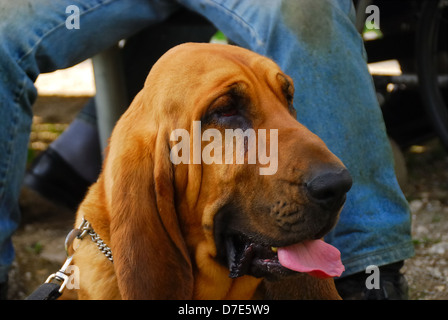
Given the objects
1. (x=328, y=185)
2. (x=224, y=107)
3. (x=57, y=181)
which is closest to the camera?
(x=328, y=185)

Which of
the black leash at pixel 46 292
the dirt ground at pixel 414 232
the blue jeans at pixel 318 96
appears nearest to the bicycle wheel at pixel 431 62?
the dirt ground at pixel 414 232

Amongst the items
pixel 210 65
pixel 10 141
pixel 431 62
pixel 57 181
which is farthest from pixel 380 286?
pixel 57 181

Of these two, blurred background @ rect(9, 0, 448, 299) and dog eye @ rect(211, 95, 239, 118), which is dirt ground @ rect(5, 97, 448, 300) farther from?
dog eye @ rect(211, 95, 239, 118)

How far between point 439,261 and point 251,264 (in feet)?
5.25

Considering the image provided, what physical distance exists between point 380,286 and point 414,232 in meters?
1.21

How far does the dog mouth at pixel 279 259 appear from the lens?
7.15ft

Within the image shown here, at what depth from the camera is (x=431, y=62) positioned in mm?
4195

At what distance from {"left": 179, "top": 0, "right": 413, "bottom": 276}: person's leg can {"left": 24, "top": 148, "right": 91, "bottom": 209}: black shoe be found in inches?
75.8

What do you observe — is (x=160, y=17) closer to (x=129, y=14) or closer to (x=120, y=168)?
(x=129, y=14)

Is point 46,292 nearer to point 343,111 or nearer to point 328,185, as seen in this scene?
point 328,185

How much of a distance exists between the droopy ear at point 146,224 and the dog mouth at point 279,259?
0.17m

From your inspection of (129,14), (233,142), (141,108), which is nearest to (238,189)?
(233,142)

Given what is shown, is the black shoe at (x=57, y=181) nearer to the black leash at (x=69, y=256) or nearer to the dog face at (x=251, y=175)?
the black leash at (x=69, y=256)

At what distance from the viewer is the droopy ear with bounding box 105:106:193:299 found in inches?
87.3
